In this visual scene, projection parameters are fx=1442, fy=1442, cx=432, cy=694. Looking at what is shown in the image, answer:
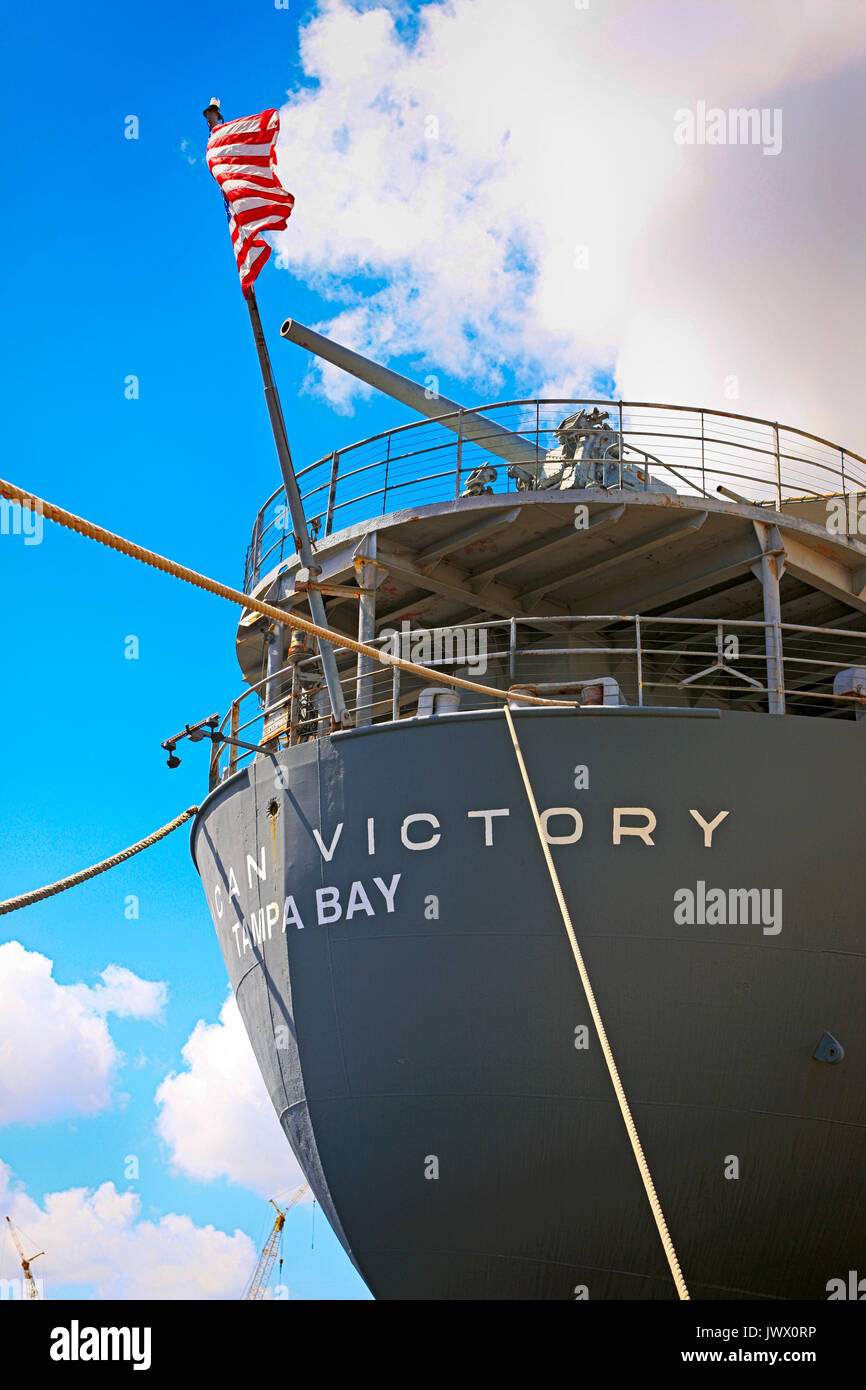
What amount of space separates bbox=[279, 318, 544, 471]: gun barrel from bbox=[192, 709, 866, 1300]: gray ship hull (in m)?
5.06

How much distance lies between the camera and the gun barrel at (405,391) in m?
16.8

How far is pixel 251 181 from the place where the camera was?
14.7 m

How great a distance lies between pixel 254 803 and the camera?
1427 cm

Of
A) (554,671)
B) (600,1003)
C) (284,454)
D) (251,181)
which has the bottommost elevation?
(600,1003)

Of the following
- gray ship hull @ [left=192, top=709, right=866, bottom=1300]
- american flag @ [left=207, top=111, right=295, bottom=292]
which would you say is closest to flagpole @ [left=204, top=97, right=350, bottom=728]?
american flag @ [left=207, top=111, right=295, bottom=292]

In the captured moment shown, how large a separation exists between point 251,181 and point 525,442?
4728 mm

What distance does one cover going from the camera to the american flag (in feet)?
48.1

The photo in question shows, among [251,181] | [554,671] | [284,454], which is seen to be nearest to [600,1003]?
[554,671]

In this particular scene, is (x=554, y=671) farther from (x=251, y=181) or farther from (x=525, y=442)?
(x=251, y=181)

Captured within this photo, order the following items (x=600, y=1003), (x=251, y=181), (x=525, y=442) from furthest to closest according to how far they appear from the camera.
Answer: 1. (x=525, y=442)
2. (x=251, y=181)
3. (x=600, y=1003)

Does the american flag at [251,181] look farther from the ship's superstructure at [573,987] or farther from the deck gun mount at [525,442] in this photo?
the ship's superstructure at [573,987]

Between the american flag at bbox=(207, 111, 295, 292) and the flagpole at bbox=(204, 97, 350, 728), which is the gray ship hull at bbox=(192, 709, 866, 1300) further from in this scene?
the american flag at bbox=(207, 111, 295, 292)

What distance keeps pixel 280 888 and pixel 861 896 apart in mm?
5275

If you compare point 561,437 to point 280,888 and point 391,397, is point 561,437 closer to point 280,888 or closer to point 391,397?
point 391,397
